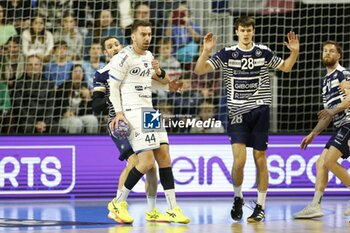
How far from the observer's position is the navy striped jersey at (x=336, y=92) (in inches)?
402

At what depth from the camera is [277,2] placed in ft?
47.6

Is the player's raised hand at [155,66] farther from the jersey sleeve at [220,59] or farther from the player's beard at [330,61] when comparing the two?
the player's beard at [330,61]

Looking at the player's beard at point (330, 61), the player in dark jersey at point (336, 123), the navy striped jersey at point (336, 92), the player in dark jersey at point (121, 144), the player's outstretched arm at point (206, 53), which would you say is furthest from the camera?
the player's beard at point (330, 61)

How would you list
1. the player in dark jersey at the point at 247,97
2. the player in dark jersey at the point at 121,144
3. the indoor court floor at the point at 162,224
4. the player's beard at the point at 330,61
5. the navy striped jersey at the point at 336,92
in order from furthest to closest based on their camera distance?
1. the player's beard at the point at 330,61
2. the navy striped jersey at the point at 336,92
3. the player in dark jersey at the point at 247,97
4. the player in dark jersey at the point at 121,144
5. the indoor court floor at the point at 162,224

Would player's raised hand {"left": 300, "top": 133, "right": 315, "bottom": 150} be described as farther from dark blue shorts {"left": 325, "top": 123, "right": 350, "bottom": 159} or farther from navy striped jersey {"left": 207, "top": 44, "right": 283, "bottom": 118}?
navy striped jersey {"left": 207, "top": 44, "right": 283, "bottom": 118}

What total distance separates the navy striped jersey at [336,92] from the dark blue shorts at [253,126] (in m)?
0.79

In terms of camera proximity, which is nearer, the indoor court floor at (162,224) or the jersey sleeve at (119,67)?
the indoor court floor at (162,224)

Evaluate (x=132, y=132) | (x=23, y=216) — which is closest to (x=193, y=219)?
(x=132, y=132)

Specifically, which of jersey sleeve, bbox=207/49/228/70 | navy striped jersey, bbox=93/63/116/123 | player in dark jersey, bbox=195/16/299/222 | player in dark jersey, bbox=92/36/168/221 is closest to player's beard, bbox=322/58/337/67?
player in dark jersey, bbox=195/16/299/222

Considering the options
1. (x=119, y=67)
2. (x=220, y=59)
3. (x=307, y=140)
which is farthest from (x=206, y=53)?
(x=307, y=140)

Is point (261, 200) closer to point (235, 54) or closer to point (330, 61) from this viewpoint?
point (235, 54)

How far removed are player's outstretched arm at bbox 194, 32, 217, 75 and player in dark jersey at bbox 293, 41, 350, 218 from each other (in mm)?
1351

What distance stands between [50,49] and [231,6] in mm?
2849

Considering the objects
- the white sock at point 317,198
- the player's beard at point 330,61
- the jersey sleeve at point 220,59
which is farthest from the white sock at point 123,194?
the player's beard at point 330,61
